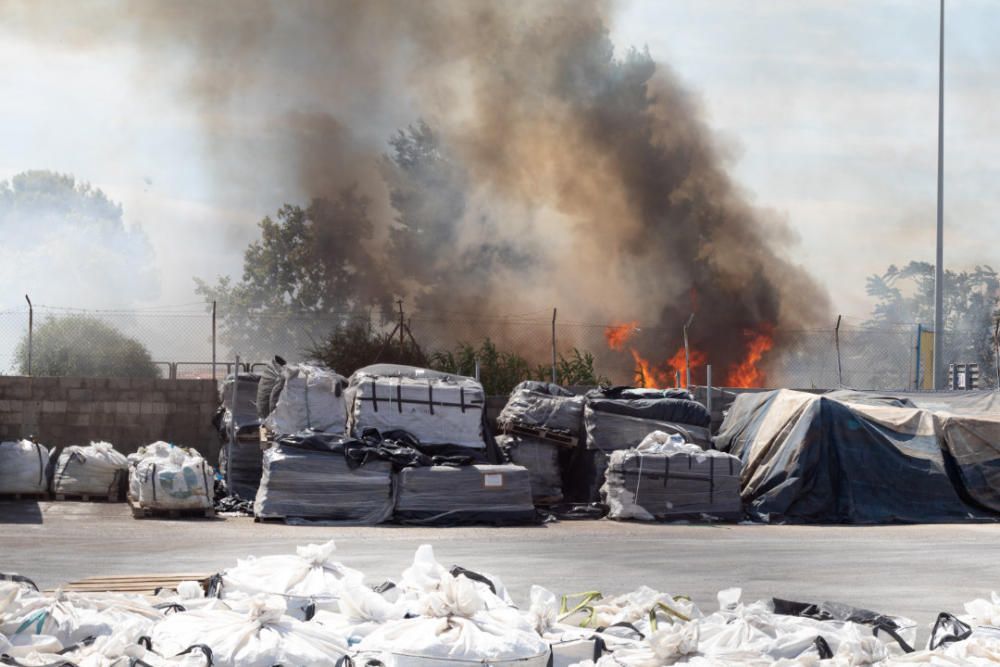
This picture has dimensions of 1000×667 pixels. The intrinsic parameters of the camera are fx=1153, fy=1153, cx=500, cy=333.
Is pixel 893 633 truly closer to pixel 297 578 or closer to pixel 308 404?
pixel 297 578

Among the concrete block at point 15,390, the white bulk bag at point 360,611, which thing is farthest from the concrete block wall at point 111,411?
the white bulk bag at point 360,611

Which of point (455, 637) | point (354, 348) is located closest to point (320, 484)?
point (455, 637)

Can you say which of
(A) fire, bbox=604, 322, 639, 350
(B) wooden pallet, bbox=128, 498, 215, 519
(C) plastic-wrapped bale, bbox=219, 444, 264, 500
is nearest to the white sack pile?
(B) wooden pallet, bbox=128, 498, 215, 519

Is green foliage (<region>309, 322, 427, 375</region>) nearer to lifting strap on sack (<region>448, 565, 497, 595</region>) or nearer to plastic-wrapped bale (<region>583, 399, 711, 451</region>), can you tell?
plastic-wrapped bale (<region>583, 399, 711, 451</region>)

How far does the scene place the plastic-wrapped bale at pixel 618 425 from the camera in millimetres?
15961

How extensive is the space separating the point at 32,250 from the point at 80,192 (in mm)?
9547

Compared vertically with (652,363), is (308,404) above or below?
below

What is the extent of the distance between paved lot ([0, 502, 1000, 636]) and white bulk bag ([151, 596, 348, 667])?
12.4 feet

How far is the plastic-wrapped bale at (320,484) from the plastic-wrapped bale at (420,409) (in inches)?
35.0

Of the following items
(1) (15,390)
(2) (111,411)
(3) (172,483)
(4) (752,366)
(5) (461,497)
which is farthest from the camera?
(4) (752,366)

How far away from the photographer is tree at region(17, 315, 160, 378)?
31062mm

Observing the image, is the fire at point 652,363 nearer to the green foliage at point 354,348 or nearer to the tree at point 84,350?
the green foliage at point 354,348

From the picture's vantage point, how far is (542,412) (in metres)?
16.1

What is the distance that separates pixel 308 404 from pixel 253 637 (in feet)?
33.6
